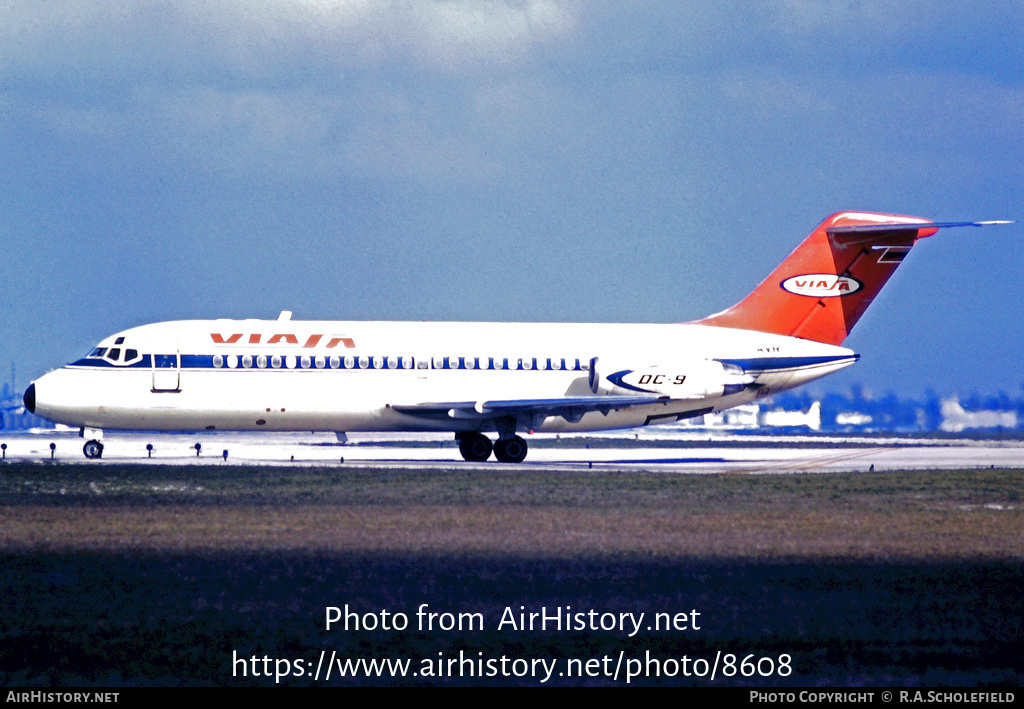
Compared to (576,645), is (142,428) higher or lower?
higher

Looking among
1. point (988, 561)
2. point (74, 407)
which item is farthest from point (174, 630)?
point (74, 407)

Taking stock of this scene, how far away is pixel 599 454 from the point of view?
46.1 metres

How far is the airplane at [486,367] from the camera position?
36.1 metres

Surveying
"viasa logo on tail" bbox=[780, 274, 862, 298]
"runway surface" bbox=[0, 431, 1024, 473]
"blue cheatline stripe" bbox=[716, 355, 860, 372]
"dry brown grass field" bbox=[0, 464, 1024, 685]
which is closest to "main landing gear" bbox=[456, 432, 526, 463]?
"runway surface" bbox=[0, 431, 1024, 473]

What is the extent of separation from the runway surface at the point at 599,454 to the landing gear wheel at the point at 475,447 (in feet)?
1.37

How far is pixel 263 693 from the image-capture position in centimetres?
978

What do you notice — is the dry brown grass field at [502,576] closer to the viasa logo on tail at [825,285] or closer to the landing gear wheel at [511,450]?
the landing gear wheel at [511,450]

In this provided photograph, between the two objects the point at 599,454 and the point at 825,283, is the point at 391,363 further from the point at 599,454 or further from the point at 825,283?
the point at 825,283

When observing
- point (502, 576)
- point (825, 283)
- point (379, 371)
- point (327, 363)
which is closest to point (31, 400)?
point (327, 363)

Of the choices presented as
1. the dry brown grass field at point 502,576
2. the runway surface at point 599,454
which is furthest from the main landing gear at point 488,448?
the dry brown grass field at point 502,576

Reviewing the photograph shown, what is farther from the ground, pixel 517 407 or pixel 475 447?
pixel 517 407

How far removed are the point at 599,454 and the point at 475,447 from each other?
8544 millimetres

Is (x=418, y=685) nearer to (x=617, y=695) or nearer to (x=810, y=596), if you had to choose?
(x=617, y=695)

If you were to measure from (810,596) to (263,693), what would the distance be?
640 cm
